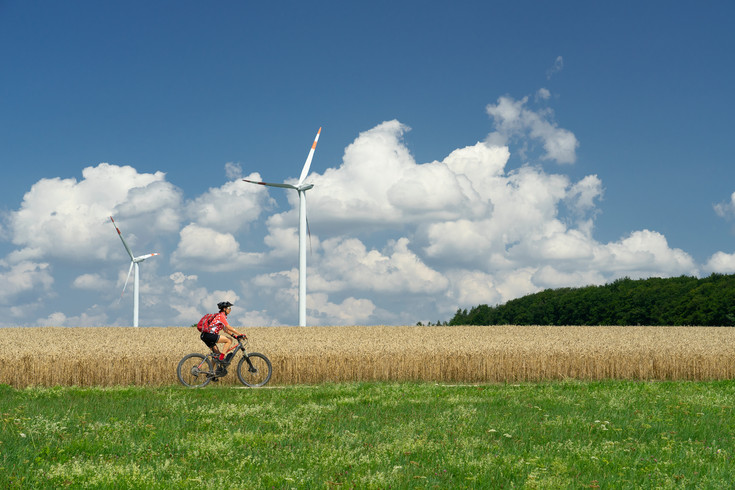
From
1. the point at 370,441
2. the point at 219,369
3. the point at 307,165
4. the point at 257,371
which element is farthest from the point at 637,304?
the point at 370,441

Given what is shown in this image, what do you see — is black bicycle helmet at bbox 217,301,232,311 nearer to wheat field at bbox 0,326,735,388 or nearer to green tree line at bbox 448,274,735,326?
wheat field at bbox 0,326,735,388

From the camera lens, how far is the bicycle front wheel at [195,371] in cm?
2327

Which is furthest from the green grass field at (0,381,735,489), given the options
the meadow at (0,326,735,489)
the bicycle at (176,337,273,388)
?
the bicycle at (176,337,273,388)

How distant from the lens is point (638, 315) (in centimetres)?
9800

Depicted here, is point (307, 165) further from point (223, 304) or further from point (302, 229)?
point (223, 304)

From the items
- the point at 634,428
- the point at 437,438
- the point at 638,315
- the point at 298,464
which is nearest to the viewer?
the point at 298,464

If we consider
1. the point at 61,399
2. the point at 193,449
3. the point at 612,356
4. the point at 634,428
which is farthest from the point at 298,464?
the point at 612,356

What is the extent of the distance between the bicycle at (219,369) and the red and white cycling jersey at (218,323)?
2.38ft

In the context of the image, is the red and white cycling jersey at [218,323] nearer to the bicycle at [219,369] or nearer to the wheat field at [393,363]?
the bicycle at [219,369]

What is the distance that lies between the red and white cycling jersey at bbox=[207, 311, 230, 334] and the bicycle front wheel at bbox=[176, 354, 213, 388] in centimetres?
143

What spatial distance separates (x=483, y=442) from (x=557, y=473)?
2227 mm

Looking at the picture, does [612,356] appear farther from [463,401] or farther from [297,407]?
[297,407]

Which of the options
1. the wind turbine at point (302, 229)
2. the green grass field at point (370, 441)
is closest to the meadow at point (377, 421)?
the green grass field at point (370, 441)

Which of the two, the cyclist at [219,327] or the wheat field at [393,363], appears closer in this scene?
the cyclist at [219,327]
